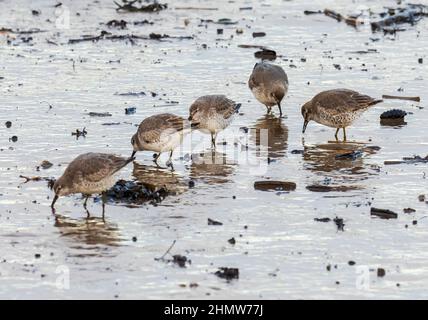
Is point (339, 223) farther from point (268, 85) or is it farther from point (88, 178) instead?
point (268, 85)

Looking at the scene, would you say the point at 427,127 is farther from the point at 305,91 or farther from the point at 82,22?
the point at 82,22

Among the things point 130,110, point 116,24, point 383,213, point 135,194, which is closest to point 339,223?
point 383,213

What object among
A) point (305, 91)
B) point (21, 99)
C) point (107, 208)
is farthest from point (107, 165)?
point (305, 91)

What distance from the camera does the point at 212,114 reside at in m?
16.5

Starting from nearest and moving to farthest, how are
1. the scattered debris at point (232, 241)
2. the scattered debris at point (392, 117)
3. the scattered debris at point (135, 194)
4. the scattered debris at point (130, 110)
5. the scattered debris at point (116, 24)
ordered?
the scattered debris at point (232, 241) < the scattered debris at point (135, 194) < the scattered debris at point (392, 117) < the scattered debris at point (130, 110) < the scattered debris at point (116, 24)

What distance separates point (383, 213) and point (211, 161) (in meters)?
3.38

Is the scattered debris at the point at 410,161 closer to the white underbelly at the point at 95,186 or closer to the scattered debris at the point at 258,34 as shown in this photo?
the white underbelly at the point at 95,186

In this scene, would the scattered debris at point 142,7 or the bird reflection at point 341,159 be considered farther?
the scattered debris at point 142,7

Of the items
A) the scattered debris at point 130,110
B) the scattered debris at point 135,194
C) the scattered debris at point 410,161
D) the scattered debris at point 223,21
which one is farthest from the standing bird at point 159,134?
the scattered debris at point 223,21

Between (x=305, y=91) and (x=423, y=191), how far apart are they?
5963 millimetres

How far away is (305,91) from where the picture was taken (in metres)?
19.7

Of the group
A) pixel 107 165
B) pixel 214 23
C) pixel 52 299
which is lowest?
pixel 52 299

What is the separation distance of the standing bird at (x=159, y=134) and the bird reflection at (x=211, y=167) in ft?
1.38

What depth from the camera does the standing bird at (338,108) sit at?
1667cm
